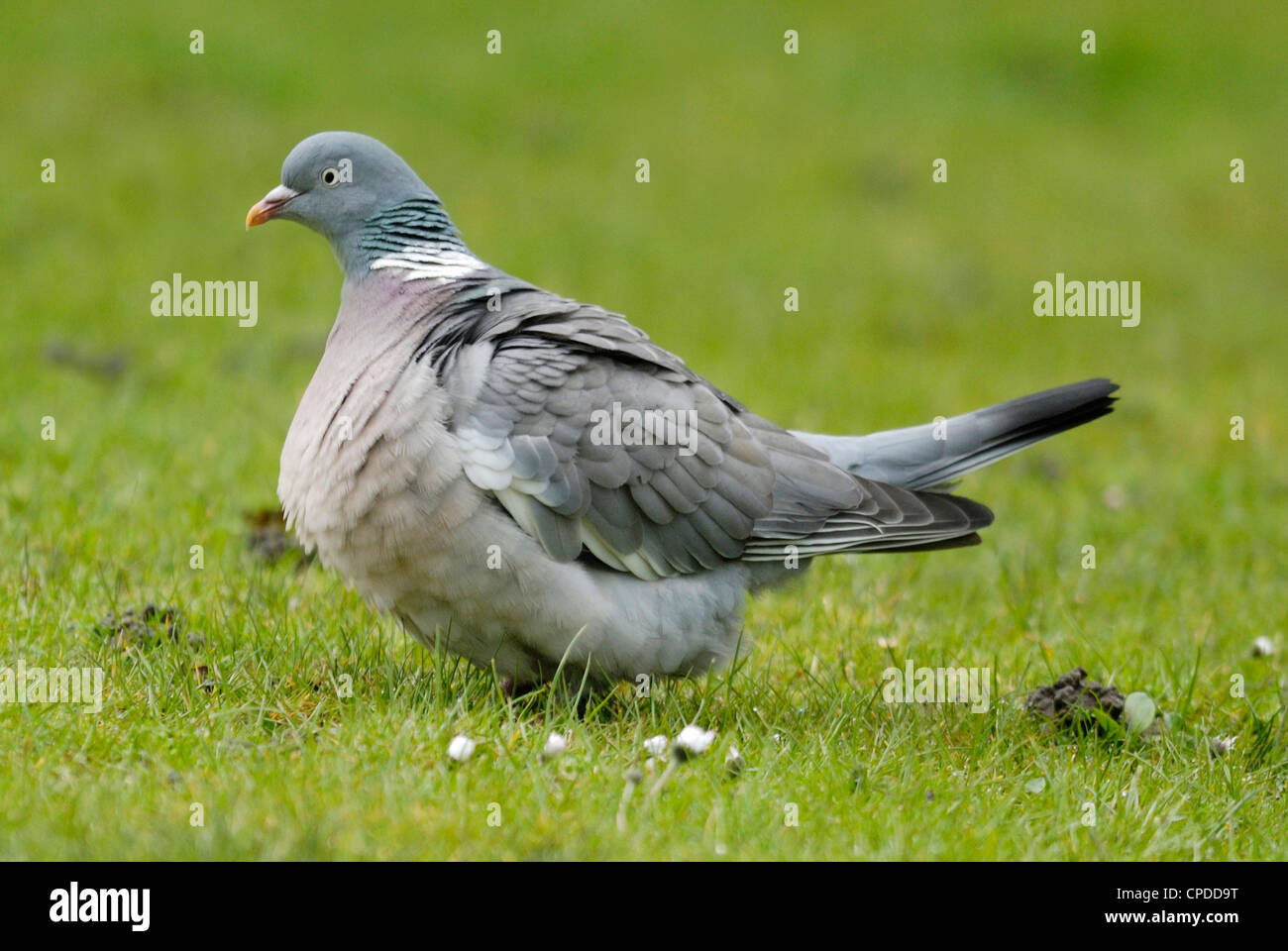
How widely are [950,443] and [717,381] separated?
4049 mm

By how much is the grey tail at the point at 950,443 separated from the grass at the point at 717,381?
69 cm

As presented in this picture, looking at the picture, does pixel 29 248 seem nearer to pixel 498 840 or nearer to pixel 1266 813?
pixel 498 840

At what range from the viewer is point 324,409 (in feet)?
14.8

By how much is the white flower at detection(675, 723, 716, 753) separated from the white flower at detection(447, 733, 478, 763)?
57 centimetres

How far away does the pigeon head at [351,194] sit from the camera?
192 inches

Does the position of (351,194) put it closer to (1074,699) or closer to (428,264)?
(428,264)

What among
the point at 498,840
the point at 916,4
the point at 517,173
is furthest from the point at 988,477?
the point at 916,4

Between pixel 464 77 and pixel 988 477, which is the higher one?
pixel 464 77

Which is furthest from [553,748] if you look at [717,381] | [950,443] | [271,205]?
[717,381]

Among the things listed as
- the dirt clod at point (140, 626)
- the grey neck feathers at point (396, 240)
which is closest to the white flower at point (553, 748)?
the dirt clod at point (140, 626)

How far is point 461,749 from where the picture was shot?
12.3ft

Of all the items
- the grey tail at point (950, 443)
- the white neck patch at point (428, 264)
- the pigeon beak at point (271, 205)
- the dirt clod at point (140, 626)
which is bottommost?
the dirt clod at point (140, 626)

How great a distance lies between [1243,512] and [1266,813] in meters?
4.11

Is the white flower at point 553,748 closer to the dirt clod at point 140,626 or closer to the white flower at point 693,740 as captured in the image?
the white flower at point 693,740
